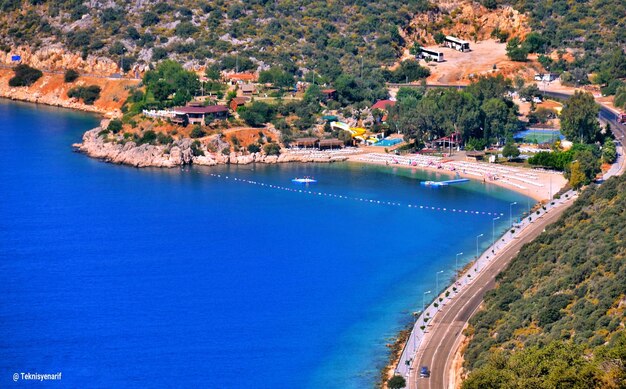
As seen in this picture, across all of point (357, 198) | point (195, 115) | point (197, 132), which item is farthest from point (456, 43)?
point (357, 198)

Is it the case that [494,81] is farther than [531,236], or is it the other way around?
[494,81]

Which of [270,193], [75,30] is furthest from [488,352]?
[75,30]

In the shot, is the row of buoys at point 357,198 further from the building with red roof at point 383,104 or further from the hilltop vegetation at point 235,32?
the hilltop vegetation at point 235,32

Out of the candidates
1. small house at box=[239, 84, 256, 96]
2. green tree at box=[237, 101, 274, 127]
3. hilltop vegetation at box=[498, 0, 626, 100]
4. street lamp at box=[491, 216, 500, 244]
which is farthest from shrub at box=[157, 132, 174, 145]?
hilltop vegetation at box=[498, 0, 626, 100]

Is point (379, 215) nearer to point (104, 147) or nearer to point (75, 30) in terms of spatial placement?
point (104, 147)

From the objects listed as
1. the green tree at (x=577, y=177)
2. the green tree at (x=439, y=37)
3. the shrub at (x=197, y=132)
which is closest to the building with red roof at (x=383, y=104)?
the shrub at (x=197, y=132)

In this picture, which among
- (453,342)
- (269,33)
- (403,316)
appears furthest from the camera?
(269,33)

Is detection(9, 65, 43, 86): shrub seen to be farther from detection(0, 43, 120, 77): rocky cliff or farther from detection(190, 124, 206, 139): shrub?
detection(190, 124, 206, 139): shrub
